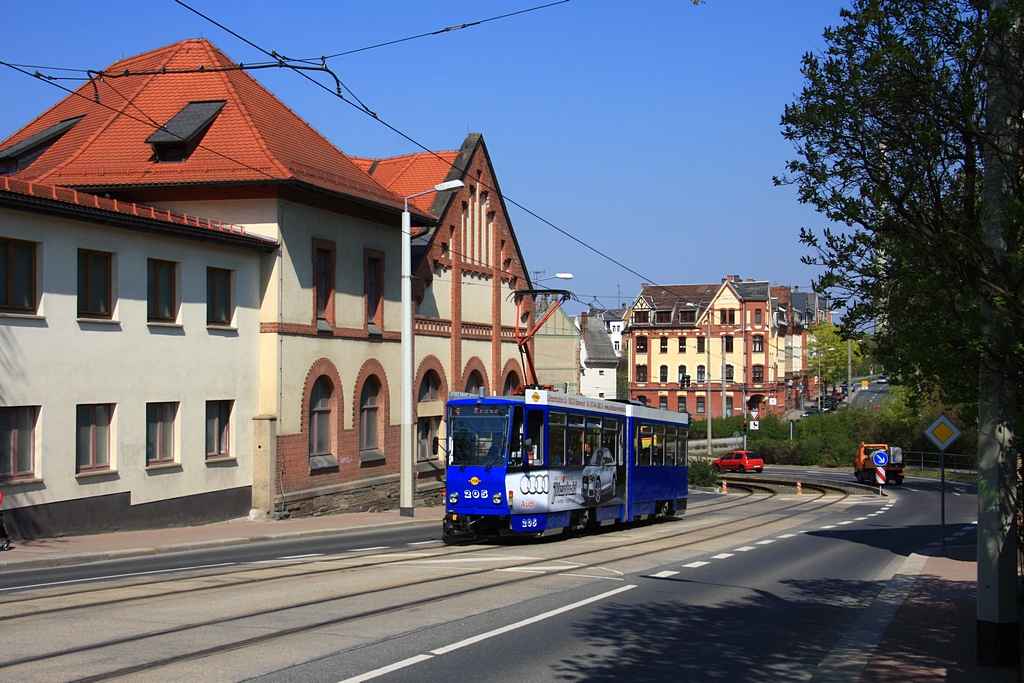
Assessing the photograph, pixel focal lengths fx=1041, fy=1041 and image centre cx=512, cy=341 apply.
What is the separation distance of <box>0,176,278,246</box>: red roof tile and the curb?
6785 mm

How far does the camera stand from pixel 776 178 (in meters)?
9.10

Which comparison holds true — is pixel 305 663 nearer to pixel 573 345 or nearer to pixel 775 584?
pixel 775 584

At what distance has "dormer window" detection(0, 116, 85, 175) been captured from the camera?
1143 inches

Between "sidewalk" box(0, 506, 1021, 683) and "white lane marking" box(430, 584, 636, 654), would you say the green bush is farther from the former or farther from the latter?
"white lane marking" box(430, 584, 636, 654)

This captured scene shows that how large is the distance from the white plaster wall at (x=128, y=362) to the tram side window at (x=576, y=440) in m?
9.37

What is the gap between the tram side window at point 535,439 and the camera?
19234 mm

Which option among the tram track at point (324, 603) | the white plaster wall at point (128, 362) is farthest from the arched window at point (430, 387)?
the tram track at point (324, 603)

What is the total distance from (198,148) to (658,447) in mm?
14110

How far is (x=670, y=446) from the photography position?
1059 inches

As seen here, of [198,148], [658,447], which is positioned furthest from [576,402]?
[198,148]

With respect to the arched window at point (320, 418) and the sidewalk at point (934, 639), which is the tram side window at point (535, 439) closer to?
the sidewalk at point (934, 639)

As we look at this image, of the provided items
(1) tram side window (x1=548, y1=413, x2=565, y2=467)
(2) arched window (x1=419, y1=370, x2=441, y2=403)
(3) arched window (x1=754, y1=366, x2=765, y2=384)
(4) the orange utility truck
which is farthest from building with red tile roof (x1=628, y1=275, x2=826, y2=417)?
(1) tram side window (x1=548, y1=413, x2=565, y2=467)

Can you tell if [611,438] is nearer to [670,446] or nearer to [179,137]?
[670,446]

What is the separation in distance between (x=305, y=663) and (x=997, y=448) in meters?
5.99
